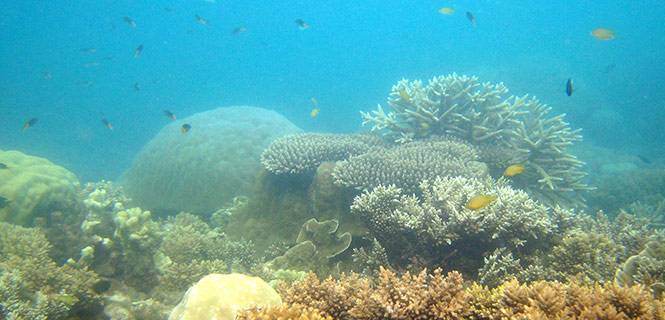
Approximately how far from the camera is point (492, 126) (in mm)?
8914

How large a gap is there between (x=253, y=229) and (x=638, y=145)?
28626 mm

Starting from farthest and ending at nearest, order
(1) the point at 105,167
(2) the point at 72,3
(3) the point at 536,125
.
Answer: (2) the point at 72,3 < (1) the point at 105,167 < (3) the point at 536,125

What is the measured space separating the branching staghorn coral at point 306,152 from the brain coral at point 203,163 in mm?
3325

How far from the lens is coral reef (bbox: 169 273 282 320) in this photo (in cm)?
322

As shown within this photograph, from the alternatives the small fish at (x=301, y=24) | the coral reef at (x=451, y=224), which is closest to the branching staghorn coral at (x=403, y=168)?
the coral reef at (x=451, y=224)

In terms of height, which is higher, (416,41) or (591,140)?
(416,41)

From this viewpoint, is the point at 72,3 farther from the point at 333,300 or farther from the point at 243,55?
the point at 333,300

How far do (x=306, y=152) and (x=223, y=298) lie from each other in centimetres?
443

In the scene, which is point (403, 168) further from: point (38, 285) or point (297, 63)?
point (297, 63)

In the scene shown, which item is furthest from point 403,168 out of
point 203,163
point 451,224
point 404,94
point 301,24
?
point 301,24

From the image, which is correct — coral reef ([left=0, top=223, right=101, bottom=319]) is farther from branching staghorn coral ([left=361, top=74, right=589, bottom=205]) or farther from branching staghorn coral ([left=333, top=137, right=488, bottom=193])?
branching staghorn coral ([left=361, top=74, right=589, bottom=205])

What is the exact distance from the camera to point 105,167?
38.9m

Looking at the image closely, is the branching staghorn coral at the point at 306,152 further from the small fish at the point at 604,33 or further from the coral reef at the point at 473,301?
the small fish at the point at 604,33

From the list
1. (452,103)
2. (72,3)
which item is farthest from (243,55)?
(452,103)
